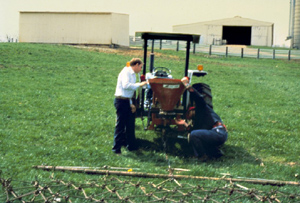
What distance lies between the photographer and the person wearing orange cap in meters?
8.45

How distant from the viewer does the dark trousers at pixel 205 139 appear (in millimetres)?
8430

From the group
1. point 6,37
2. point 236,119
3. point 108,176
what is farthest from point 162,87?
point 6,37

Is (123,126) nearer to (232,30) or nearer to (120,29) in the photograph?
(120,29)

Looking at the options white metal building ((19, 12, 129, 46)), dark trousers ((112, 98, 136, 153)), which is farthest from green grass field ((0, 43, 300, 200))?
white metal building ((19, 12, 129, 46))

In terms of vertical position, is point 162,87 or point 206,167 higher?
point 162,87

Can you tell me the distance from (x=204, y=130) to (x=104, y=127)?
9.83 ft

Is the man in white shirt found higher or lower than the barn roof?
lower

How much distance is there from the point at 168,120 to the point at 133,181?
8.23 ft

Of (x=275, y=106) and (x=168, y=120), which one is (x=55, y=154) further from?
(x=275, y=106)

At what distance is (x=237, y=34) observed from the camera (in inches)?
2185

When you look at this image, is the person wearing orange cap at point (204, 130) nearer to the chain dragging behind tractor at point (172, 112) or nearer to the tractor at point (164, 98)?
the chain dragging behind tractor at point (172, 112)

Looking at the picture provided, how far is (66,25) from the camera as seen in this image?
36.4m

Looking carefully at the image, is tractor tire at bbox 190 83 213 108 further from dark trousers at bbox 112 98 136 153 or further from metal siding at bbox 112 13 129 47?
metal siding at bbox 112 13 129 47

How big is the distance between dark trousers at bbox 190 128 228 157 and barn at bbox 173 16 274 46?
42.3 meters
